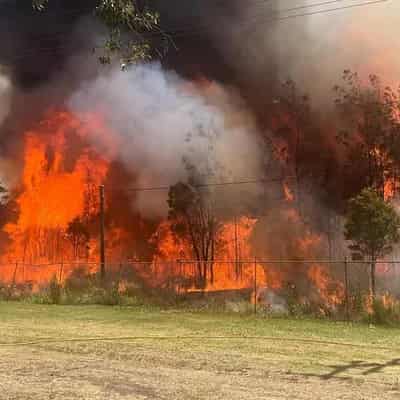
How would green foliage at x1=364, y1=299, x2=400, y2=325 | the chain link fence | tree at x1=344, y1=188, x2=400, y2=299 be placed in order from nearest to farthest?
green foliage at x1=364, y1=299, x2=400, y2=325, the chain link fence, tree at x1=344, y1=188, x2=400, y2=299

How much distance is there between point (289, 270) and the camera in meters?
35.9

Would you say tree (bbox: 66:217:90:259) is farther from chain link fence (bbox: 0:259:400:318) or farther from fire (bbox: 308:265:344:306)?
fire (bbox: 308:265:344:306)

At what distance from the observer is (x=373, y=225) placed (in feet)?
102

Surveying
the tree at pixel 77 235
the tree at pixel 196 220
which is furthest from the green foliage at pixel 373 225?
the tree at pixel 77 235

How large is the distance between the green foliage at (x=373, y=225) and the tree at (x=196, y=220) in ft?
36.5

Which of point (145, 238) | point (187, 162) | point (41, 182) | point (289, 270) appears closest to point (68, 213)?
point (41, 182)

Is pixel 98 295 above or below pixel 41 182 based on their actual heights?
below

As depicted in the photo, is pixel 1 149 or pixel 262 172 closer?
pixel 262 172

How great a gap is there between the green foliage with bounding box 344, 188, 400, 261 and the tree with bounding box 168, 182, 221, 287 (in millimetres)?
11129

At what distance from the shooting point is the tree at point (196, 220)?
3978 cm

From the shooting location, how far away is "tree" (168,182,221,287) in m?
39.8

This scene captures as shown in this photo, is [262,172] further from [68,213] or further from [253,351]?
[253,351]

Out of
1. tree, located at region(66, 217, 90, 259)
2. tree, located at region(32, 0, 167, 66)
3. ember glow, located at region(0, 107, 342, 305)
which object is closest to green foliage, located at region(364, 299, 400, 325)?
tree, located at region(32, 0, 167, 66)

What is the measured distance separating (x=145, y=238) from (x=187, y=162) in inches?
271
